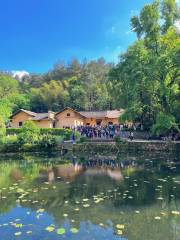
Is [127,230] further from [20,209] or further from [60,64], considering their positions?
[60,64]

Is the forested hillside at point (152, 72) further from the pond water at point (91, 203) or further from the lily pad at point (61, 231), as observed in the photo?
the lily pad at point (61, 231)

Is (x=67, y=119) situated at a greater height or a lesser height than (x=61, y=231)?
greater

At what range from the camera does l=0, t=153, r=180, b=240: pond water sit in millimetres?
7957

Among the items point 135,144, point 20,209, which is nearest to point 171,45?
point 135,144

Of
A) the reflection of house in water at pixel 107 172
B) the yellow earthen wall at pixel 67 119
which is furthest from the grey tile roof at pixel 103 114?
the reflection of house in water at pixel 107 172

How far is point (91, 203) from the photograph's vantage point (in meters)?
10.7

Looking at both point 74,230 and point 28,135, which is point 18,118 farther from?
point 74,230

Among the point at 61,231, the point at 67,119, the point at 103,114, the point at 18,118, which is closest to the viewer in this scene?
the point at 61,231

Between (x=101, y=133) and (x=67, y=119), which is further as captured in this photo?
(x=67, y=119)

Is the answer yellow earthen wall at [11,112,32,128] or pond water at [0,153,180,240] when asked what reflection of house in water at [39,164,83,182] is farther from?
yellow earthen wall at [11,112,32,128]

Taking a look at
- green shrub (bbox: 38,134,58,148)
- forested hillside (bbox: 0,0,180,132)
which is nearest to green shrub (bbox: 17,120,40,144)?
green shrub (bbox: 38,134,58,148)

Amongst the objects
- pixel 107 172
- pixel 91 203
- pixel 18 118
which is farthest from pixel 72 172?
pixel 18 118

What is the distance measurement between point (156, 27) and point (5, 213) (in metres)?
25.3

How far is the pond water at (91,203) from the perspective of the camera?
26.1 ft
